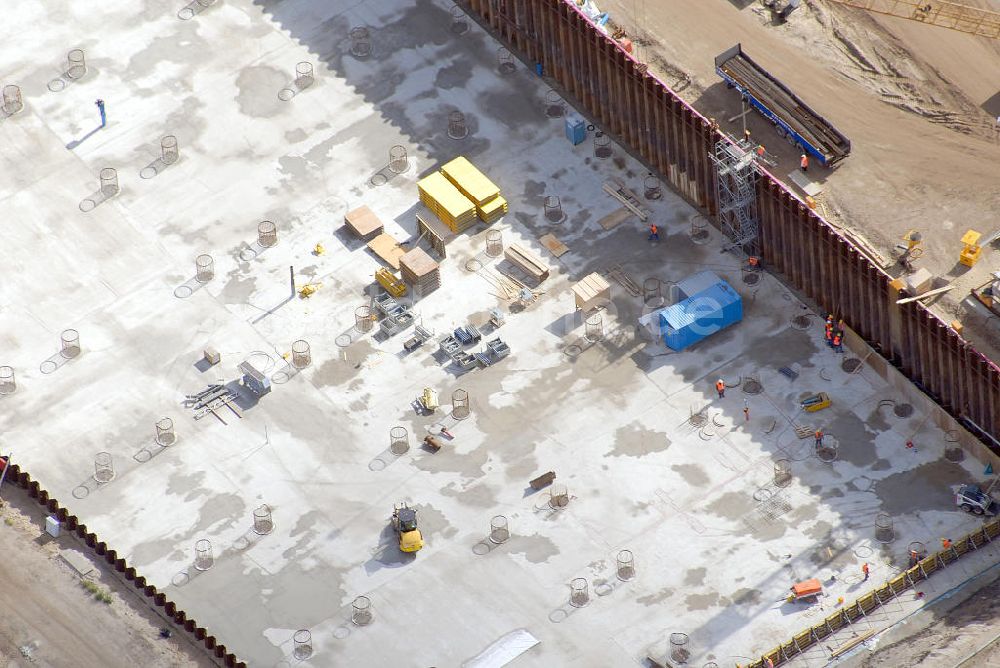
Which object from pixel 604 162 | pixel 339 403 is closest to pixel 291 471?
pixel 339 403

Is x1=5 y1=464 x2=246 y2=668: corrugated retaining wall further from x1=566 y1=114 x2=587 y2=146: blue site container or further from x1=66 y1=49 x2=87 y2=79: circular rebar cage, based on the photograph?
x1=566 y1=114 x2=587 y2=146: blue site container

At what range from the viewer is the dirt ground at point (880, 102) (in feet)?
471

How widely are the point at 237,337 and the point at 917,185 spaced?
124ft

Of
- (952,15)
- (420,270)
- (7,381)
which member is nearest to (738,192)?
(420,270)

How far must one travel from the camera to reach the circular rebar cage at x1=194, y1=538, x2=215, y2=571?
12912cm

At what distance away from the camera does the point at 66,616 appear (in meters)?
127

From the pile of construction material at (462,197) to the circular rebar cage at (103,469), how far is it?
22707mm

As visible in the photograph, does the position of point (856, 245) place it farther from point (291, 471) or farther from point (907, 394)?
point (291, 471)

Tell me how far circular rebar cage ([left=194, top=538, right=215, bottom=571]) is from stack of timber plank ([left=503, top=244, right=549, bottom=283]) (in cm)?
2310

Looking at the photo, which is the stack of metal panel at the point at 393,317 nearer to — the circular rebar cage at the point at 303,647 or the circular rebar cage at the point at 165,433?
the circular rebar cage at the point at 165,433

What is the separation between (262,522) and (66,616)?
10402mm

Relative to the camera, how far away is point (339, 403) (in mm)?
135500

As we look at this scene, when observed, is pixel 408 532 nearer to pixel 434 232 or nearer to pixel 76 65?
pixel 434 232

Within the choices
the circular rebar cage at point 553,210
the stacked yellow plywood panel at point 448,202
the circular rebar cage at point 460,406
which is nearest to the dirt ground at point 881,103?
the circular rebar cage at point 553,210
